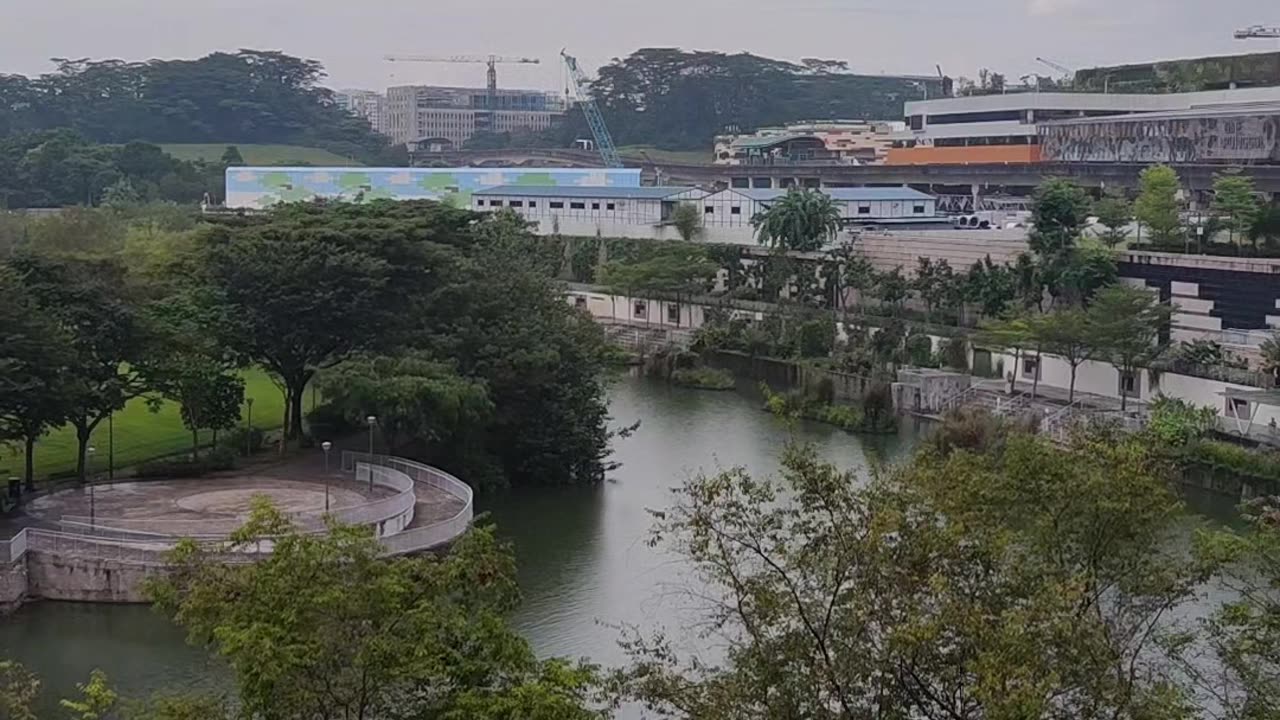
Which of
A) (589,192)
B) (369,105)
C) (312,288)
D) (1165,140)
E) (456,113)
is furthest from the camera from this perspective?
(369,105)


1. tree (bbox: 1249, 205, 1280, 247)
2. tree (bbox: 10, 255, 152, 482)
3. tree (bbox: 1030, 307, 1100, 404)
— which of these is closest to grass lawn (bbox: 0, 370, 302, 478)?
tree (bbox: 10, 255, 152, 482)

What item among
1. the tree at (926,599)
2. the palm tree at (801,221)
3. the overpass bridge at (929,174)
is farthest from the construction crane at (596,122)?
the tree at (926,599)

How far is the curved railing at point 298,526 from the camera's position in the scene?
17.1m

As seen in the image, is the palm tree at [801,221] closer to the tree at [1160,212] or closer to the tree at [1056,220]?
the tree at [1056,220]

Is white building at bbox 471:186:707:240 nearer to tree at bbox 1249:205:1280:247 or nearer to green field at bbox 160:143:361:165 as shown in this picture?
tree at bbox 1249:205:1280:247

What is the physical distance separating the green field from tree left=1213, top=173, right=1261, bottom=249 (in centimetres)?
4858

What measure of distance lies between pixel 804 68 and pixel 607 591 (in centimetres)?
7956

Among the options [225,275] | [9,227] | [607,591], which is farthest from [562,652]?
[9,227]

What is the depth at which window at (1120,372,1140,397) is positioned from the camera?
27891mm

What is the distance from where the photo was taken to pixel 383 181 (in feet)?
185

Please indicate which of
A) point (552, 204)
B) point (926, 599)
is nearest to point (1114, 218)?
point (552, 204)

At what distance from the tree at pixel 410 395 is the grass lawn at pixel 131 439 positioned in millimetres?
2927

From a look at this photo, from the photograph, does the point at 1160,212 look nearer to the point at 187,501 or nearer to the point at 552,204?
the point at 552,204

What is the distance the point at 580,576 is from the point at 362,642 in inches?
365
